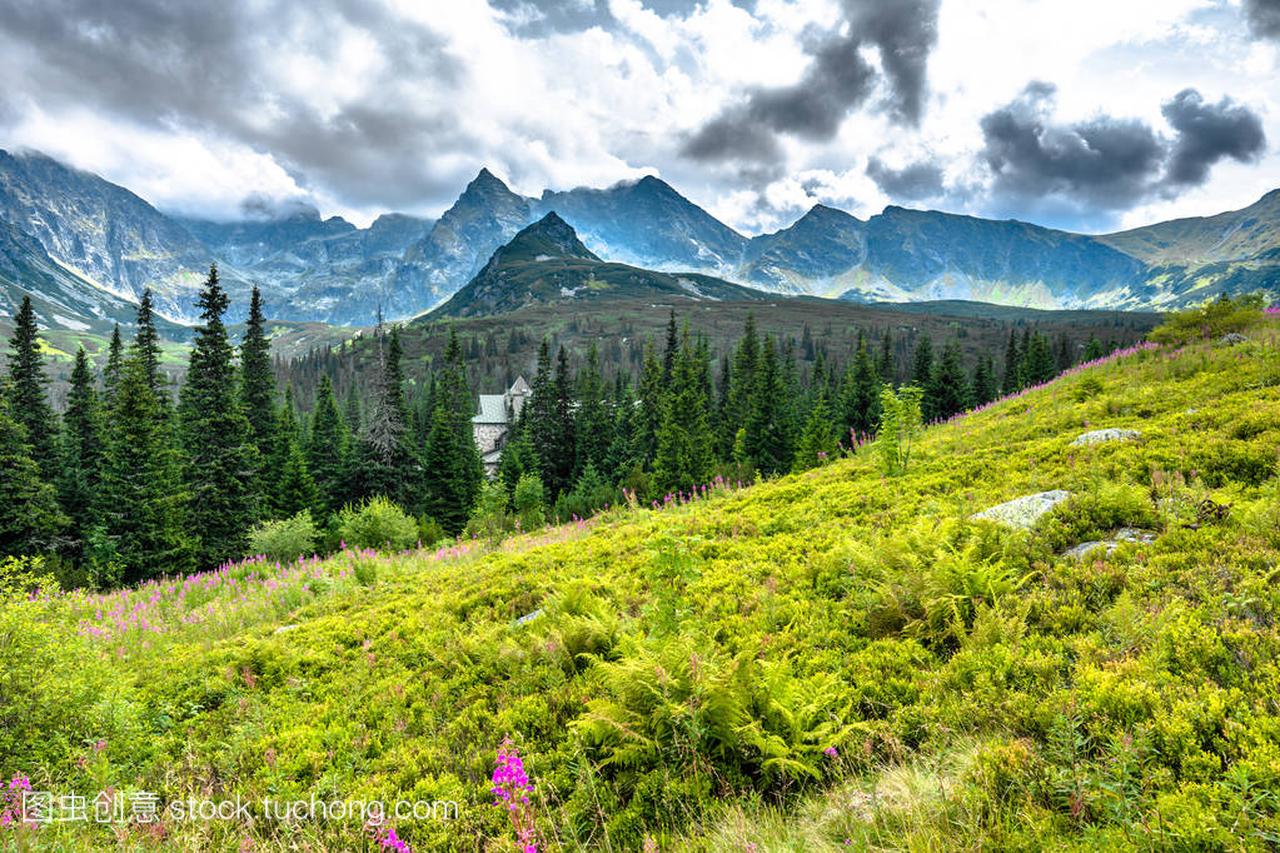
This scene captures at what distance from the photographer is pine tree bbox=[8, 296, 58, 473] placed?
36188mm

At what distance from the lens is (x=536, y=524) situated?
19.7m

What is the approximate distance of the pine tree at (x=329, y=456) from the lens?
4506cm

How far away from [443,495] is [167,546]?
20526mm

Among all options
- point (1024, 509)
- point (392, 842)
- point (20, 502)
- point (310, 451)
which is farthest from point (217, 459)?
point (1024, 509)

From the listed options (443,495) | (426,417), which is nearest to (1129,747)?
(443,495)

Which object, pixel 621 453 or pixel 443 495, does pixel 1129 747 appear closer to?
pixel 443 495

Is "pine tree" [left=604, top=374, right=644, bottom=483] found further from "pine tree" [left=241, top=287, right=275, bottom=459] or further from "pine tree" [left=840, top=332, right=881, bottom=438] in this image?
"pine tree" [left=241, top=287, right=275, bottom=459]

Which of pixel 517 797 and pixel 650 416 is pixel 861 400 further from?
pixel 517 797

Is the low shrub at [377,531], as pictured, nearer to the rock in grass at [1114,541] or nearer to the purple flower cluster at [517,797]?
the purple flower cluster at [517,797]

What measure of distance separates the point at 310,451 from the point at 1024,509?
5381cm

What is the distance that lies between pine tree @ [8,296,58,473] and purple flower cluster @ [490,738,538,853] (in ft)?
161

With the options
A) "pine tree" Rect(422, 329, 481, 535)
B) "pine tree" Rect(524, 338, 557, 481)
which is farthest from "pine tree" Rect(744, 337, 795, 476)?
"pine tree" Rect(422, 329, 481, 535)

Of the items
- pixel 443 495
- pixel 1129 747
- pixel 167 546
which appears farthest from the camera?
pixel 443 495

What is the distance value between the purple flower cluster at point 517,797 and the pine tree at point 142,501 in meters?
30.8
